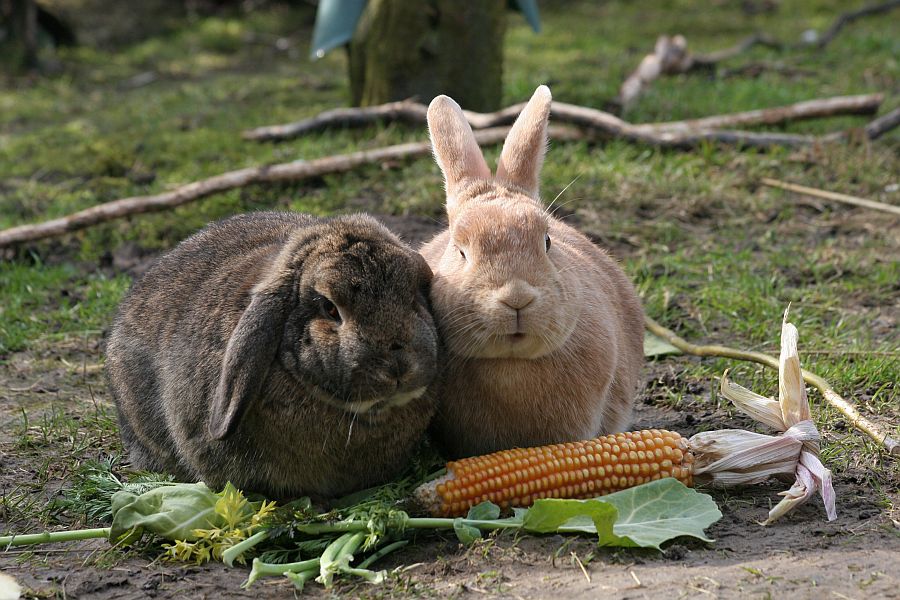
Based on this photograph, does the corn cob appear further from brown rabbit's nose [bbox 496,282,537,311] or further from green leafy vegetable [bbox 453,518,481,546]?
brown rabbit's nose [bbox 496,282,537,311]

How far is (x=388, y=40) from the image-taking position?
802 centimetres

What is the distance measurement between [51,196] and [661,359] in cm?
471

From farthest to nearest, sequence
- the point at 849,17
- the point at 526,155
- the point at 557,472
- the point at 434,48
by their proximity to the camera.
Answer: the point at 849,17, the point at 434,48, the point at 526,155, the point at 557,472

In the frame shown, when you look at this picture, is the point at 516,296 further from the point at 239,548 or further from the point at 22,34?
the point at 22,34

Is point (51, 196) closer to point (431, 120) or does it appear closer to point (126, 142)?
point (126, 142)

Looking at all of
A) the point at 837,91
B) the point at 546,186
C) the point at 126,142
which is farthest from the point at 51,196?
the point at 837,91

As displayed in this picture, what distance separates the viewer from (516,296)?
3.53 m

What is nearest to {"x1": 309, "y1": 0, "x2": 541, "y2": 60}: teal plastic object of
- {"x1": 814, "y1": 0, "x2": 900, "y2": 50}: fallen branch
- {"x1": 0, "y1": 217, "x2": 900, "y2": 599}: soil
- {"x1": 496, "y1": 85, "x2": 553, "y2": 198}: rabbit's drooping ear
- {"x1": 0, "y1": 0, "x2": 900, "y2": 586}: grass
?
{"x1": 0, "y1": 0, "x2": 900, "y2": 586}: grass

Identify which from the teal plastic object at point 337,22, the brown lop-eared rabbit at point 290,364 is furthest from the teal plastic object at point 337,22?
the brown lop-eared rabbit at point 290,364

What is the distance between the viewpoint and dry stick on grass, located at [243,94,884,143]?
Answer: 7.51 meters

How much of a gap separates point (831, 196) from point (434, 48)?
307 cm

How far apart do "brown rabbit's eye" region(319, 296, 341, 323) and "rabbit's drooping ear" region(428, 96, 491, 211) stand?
2.89 ft

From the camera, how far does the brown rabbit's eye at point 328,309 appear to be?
363cm

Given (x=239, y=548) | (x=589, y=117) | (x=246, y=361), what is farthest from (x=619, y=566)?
(x=589, y=117)
